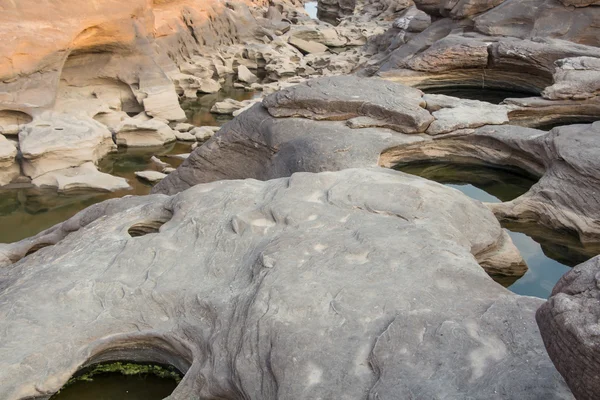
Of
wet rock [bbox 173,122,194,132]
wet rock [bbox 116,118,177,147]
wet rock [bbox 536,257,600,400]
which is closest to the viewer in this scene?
wet rock [bbox 536,257,600,400]

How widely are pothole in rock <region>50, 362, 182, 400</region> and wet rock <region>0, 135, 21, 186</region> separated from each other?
6.72 m

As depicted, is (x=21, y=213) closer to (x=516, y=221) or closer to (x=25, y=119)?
(x=25, y=119)

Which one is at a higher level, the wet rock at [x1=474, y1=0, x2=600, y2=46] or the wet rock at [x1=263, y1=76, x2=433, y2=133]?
the wet rock at [x1=263, y1=76, x2=433, y2=133]

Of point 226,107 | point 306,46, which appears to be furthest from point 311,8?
point 226,107

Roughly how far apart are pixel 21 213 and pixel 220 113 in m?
5.35

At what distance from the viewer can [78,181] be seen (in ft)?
31.1

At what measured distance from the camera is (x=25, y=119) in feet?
34.2

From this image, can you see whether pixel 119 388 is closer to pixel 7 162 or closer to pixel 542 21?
pixel 7 162

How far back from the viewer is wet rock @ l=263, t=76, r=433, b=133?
21.7 feet

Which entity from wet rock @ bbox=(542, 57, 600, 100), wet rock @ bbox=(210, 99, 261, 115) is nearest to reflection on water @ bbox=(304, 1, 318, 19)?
wet rock @ bbox=(210, 99, 261, 115)

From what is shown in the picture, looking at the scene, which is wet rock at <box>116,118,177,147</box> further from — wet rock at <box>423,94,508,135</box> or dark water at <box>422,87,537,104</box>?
wet rock at <box>423,94,508,135</box>

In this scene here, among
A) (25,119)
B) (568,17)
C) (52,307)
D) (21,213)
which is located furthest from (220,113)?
(52,307)

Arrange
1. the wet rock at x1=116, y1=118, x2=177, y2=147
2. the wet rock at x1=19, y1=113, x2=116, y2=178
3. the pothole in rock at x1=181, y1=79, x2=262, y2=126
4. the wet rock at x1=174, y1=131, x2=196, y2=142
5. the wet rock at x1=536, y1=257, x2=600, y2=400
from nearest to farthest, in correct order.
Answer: the wet rock at x1=536, y1=257, x2=600, y2=400, the wet rock at x1=19, y1=113, x2=116, y2=178, the wet rock at x1=116, y1=118, x2=177, y2=147, the wet rock at x1=174, y1=131, x2=196, y2=142, the pothole in rock at x1=181, y1=79, x2=262, y2=126

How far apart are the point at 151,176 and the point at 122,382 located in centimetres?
667
